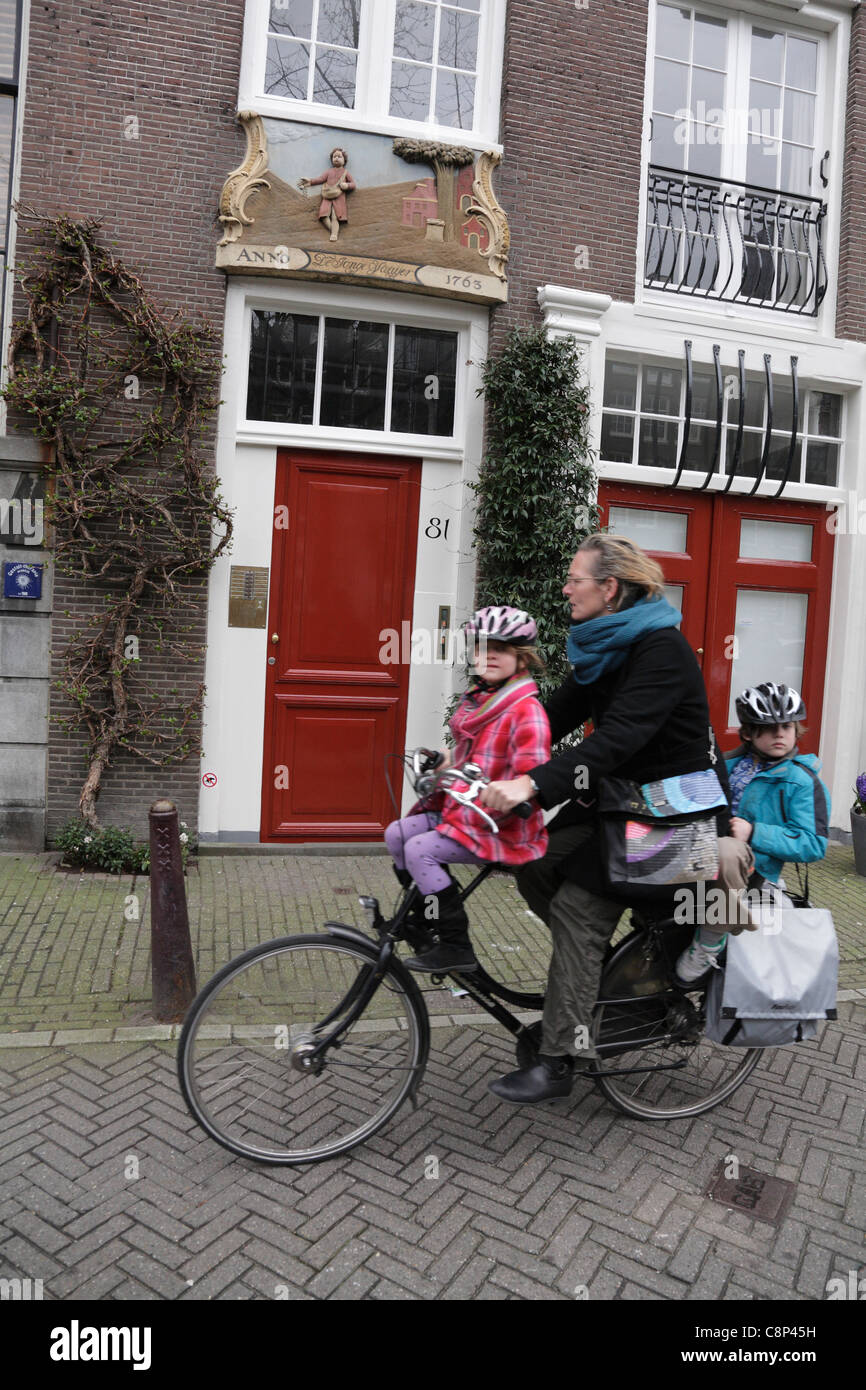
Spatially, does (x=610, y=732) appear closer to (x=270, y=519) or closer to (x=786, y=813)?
(x=786, y=813)

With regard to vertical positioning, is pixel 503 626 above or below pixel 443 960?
above

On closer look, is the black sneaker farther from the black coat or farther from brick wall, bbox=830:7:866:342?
brick wall, bbox=830:7:866:342

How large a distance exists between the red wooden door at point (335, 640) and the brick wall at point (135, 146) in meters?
0.71

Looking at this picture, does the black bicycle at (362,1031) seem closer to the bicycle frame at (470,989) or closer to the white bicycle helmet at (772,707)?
the bicycle frame at (470,989)

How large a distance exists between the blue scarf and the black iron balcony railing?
565 cm

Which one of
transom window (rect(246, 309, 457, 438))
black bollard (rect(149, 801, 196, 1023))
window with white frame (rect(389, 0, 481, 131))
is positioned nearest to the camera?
black bollard (rect(149, 801, 196, 1023))

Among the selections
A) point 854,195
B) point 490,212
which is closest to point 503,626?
point 490,212

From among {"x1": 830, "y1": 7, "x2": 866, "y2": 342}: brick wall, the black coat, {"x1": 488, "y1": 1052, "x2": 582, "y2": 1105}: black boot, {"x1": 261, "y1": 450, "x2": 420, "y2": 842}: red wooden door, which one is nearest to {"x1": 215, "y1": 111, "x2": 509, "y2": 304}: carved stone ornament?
{"x1": 261, "y1": 450, "x2": 420, "y2": 842}: red wooden door

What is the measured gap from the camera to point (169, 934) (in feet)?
13.7

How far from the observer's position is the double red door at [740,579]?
8.09 metres

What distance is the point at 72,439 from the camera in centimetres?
642

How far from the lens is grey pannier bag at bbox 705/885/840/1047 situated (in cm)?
335

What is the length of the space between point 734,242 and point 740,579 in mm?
2837

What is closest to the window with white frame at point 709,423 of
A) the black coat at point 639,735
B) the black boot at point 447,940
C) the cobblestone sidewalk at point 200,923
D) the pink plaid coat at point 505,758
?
the cobblestone sidewalk at point 200,923
